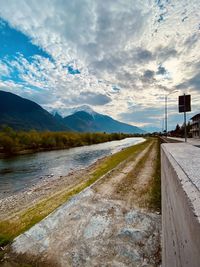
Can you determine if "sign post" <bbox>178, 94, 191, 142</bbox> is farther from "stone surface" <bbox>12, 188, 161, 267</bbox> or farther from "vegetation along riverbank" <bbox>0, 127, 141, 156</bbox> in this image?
"vegetation along riverbank" <bbox>0, 127, 141, 156</bbox>

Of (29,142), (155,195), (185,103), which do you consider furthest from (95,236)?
(29,142)

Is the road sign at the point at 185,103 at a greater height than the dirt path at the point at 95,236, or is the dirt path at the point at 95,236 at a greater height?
the road sign at the point at 185,103

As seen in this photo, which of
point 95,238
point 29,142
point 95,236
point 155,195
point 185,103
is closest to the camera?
point 95,238

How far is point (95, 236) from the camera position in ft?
23.7

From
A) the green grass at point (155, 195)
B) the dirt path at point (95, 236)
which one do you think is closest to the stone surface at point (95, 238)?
the dirt path at point (95, 236)

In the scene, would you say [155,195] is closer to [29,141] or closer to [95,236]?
[95,236]

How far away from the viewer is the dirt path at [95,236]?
619 cm

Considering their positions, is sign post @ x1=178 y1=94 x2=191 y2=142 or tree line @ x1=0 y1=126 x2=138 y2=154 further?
tree line @ x1=0 y1=126 x2=138 y2=154

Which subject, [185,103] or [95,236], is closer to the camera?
[95,236]

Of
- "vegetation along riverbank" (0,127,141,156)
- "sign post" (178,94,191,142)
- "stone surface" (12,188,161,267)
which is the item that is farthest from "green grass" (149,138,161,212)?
"vegetation along riverbank" (0,127,141,156)

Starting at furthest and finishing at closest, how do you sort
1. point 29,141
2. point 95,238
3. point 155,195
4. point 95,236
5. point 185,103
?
1. point 29,141
2. point 185,103
3. point 155,195
4. point 95,236
5. point 95,238

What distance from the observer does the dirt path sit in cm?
619

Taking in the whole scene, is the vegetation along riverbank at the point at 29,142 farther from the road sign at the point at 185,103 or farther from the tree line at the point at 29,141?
the road sign at the point at 185,103

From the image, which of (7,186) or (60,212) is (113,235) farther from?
(7,186)
